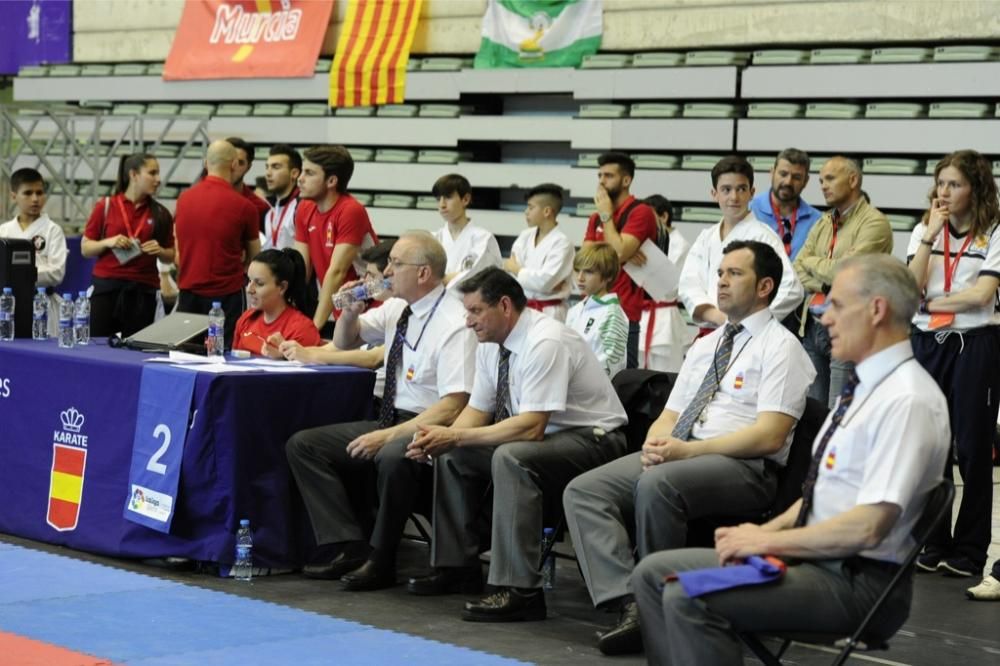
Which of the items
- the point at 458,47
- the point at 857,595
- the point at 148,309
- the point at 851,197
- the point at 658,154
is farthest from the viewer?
the point at 458,47

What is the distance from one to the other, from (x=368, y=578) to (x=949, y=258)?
2517mm

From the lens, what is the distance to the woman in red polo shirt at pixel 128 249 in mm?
8609

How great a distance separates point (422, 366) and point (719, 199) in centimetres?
160

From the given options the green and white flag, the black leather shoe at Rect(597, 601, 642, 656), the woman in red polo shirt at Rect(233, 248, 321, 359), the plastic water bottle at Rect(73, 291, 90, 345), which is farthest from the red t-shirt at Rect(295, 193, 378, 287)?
the green and white flag

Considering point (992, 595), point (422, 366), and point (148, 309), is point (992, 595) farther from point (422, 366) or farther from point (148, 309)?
point (148, 309)

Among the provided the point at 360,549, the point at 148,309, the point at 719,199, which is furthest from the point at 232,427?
the point at 148,309

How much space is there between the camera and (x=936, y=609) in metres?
5.34

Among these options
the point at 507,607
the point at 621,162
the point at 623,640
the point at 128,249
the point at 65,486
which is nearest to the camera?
the point at 623,640

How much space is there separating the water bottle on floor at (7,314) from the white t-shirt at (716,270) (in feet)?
9.56

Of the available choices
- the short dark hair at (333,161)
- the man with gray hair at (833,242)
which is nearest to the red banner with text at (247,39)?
the short dark hair at (333,161)

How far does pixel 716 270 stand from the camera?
21.4ft

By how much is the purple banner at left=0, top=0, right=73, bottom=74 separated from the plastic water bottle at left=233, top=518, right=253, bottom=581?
9857 millimetres

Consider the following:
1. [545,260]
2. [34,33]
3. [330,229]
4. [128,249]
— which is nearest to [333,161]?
[330,229]

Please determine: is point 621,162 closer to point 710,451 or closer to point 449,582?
point 449,582
